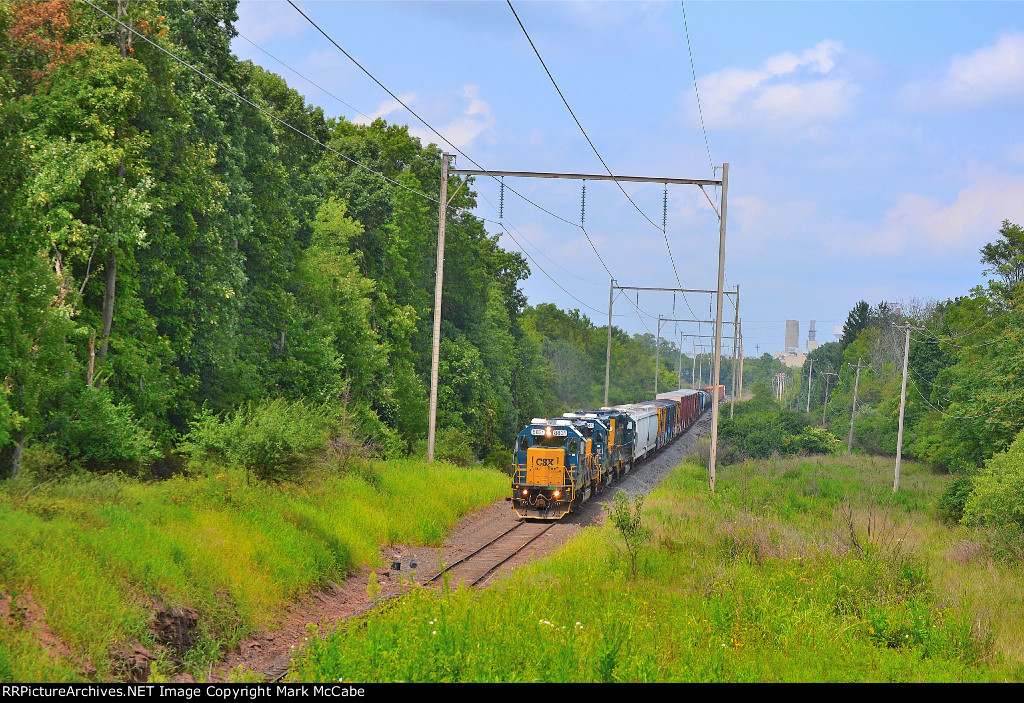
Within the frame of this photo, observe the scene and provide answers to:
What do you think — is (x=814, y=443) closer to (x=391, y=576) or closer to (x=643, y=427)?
(x=643, y=427)

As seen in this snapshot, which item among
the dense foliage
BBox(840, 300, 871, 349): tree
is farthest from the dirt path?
BBox(840, 300, 871, 349): tree

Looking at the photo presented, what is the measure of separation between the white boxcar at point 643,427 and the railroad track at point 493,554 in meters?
17.8

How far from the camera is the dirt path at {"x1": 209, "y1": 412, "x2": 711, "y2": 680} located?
45.1 feet

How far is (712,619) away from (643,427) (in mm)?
34265

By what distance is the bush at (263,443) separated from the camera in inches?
827

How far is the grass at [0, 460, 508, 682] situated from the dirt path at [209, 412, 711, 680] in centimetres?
32

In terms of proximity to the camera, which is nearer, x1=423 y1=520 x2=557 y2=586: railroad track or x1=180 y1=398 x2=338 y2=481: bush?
x1=423 y1=520 x2=557 y2=586: railroad track

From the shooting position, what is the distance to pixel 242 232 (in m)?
30.5

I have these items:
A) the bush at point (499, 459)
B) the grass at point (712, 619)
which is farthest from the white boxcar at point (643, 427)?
the grass at point (712, 619)

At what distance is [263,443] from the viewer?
2098 cm

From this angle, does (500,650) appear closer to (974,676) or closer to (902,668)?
(902,668)

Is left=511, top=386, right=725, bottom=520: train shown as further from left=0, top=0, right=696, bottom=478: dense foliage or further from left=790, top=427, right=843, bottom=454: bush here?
left=790, top=427, right=843, bottom=454: bush
